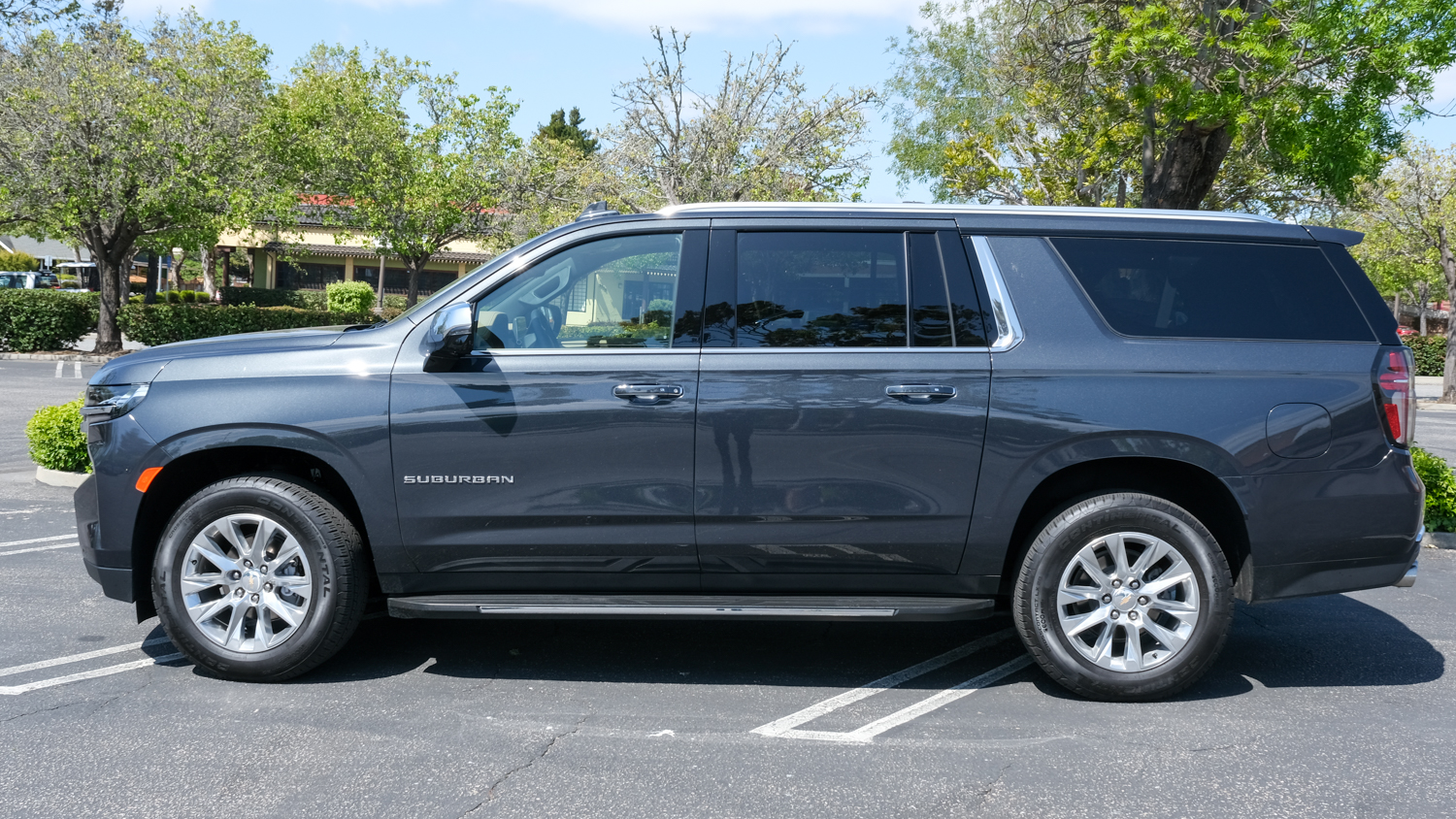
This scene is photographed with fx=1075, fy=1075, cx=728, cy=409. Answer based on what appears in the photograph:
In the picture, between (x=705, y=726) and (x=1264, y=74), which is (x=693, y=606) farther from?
(x=1264, y=74)

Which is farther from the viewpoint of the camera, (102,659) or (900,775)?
(102,659)

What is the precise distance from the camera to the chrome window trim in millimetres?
4363

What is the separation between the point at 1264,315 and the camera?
4.44 m

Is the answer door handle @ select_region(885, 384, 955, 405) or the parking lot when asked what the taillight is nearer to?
the parking lot

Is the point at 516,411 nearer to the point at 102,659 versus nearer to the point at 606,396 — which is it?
the point at 606,396

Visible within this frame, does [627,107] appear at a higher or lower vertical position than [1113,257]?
higher

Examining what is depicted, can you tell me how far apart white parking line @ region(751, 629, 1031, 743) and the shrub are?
7.02 metres

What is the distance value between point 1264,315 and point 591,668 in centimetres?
325

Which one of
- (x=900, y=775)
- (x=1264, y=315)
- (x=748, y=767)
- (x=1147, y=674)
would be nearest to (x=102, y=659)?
(x=748, y=767)

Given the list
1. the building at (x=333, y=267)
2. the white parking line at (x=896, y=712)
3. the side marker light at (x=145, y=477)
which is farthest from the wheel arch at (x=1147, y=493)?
the building at (x=333, y=267)

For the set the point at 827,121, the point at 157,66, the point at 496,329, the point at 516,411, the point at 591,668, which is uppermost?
the point at 157,66

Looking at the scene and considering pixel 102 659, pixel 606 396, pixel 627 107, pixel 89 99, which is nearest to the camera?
pixel 606 396

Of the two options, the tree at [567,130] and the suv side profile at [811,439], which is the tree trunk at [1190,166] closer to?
the suv side profile at [811,439]

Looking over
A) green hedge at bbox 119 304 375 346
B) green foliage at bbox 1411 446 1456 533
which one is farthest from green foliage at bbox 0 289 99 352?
green foliage at bbox 1411 446 1456 533
